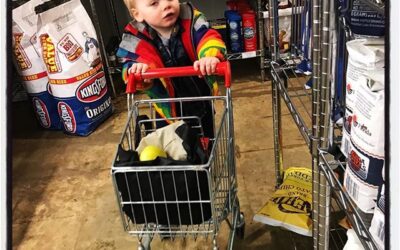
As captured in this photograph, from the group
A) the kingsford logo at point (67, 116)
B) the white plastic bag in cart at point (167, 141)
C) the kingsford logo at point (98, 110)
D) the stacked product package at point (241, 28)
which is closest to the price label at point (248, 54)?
the stacked product package at point (241, 28)

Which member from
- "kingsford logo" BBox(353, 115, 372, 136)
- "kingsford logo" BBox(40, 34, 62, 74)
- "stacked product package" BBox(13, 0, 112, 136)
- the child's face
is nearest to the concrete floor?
"stacked product package" BBox(13, 0, 112, 136)

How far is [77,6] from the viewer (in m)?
2.67

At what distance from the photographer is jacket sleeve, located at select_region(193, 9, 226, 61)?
160 centimetres

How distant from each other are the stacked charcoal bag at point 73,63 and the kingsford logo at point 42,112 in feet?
0.40

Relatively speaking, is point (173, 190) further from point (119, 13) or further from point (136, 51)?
point (119, 13)

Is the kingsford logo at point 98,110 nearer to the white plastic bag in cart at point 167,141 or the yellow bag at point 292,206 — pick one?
the yellow bag at point 292,206

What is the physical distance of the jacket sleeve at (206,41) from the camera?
1.60 metres

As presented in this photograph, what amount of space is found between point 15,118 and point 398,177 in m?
2.86

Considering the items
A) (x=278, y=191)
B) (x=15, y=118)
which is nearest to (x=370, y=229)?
(x=278, y=191)

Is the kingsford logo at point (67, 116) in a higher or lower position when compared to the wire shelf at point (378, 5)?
lower

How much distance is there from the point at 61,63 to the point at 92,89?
24 centimetres

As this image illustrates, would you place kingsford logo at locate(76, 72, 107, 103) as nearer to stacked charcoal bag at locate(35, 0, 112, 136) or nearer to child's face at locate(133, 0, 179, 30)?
stacked charcoal bag at locate(35, 0, 112, 136)

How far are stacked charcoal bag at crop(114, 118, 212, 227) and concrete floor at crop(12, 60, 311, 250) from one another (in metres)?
0.64

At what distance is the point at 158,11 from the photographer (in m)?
1.61
